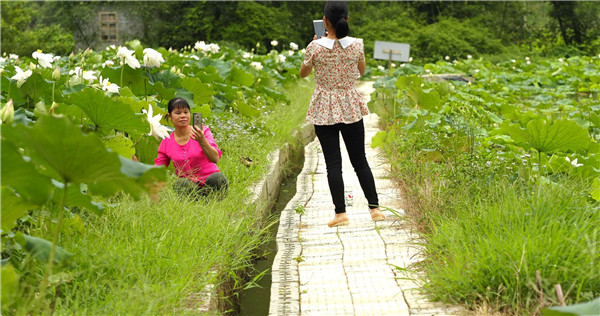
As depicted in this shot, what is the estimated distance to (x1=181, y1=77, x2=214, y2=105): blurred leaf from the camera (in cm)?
634

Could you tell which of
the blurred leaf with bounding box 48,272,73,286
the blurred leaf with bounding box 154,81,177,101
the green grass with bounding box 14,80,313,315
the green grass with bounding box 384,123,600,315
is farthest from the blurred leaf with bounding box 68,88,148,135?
the blurred leaf with bounding box 154,81,177,101

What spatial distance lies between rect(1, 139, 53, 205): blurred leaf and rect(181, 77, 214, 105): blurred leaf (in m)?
3.77

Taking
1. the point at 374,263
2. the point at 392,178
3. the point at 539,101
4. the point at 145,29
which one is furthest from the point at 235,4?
the point at 374,263

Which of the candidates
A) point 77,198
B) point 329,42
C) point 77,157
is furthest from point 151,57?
point 77,157

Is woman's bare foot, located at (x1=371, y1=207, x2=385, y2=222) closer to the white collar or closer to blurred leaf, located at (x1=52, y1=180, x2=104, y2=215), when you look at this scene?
the white collar

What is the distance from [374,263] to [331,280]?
306mm

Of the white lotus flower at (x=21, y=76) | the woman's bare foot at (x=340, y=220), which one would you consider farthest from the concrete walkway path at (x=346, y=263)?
the white lotus flower at (x=21, y=76)

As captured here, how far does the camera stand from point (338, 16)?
465 cm

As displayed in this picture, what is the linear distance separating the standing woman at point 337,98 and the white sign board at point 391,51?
611cm

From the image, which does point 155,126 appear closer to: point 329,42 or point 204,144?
point 204,144

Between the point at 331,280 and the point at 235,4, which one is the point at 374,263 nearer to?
the point at 331,280

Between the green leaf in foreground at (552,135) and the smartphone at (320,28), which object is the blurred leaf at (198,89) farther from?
the green leaf in foreground at (552,135)

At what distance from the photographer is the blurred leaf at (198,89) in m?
6.34

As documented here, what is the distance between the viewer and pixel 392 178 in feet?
19.9
